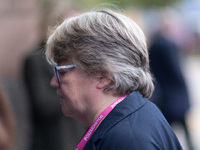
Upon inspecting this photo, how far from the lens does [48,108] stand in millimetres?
3555

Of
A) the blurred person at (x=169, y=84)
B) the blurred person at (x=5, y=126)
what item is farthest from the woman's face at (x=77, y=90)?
the blurred person at (x=169, y=84)

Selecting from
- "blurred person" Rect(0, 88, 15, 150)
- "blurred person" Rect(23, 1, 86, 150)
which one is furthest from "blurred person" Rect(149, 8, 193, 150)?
"blurred person" Rect(0, 88, 15, 150)

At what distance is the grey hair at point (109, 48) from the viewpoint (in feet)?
6.53

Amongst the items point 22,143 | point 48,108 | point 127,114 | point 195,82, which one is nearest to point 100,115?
point 127,114

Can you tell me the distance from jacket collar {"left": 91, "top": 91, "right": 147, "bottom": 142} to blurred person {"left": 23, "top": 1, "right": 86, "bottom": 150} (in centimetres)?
170

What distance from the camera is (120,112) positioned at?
1889mm

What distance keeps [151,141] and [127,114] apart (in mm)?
181

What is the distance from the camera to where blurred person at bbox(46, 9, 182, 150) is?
1886 mm

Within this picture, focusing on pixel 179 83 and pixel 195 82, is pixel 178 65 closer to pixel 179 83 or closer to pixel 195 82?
pixel 179 83

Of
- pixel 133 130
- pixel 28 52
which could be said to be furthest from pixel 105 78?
pixel 28 52

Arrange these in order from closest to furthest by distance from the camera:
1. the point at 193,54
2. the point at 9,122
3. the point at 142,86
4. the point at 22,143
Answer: the point at 142,86 → the point at 9,122 → the point at 22,143 → the point at 193,54

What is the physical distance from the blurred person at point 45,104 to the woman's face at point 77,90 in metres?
1.45

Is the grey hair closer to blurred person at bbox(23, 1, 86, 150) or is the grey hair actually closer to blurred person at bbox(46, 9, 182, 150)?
blurred person at bbox(46, 9, 182, 150)

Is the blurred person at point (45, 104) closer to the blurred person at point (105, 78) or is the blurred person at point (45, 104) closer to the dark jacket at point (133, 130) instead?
the blurred person at point (105, 78)
